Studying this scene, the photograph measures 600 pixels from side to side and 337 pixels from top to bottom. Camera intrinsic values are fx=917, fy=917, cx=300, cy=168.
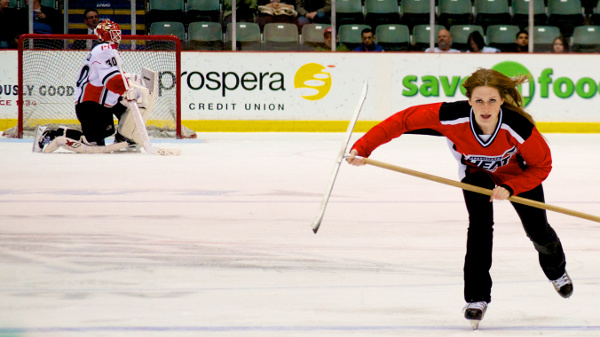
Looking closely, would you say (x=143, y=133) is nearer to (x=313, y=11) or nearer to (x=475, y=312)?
(x=313, y=11)

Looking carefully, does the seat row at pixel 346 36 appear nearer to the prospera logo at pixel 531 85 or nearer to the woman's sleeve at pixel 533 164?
the prospera logo at pixel 531 85

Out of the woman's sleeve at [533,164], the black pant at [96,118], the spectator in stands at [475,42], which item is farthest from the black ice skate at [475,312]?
the spectator in stands at [475,42]

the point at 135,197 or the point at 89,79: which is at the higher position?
the point at 89,79

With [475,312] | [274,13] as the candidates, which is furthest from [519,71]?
[475,312]

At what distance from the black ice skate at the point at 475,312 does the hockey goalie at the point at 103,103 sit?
6.36 metres

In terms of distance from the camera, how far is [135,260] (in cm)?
390

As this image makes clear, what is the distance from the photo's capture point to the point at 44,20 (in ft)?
38.8

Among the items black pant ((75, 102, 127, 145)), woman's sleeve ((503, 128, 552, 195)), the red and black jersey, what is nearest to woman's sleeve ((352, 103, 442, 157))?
the red and black jersey

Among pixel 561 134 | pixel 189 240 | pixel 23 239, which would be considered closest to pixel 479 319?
pixel 189 240

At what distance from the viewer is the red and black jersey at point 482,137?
9.52ft

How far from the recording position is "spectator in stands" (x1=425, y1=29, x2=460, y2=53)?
1214 centimetres

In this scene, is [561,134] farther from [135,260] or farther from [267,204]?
[135,260]

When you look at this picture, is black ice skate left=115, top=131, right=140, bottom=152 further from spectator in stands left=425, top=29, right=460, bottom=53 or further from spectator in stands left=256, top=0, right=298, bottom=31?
spectator in stands left=425, top=29, right=460, bottom=53

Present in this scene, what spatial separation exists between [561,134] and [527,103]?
60 centimetres
